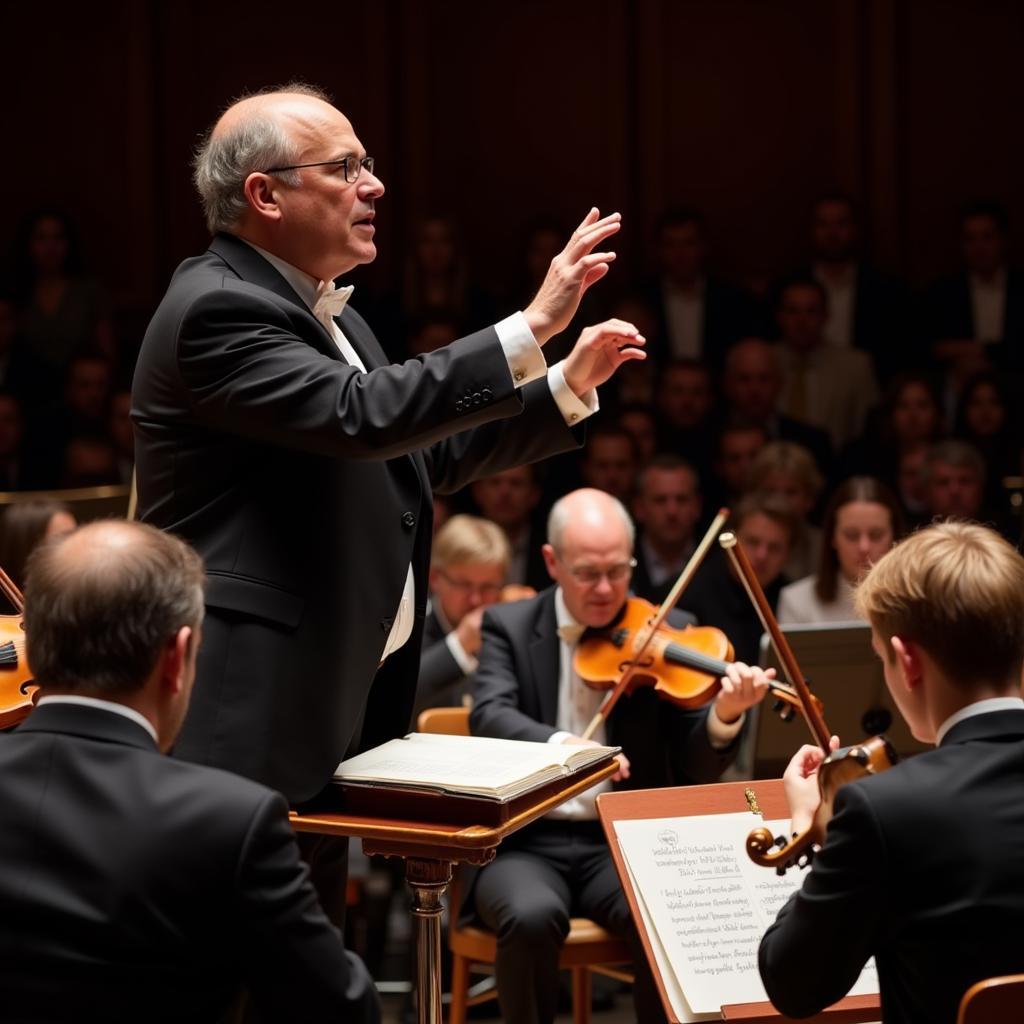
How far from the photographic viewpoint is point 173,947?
5.31 ft

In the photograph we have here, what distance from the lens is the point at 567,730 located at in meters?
3.76

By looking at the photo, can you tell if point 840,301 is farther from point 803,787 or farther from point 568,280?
point 803,787

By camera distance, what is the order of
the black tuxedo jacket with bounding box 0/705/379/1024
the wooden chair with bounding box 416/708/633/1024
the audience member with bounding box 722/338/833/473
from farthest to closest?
the audience member with bounding box 722/338/833/473
the wooden chair with bounding box 416/708/633/1024
the black tuxedo jacket with bounding box 0/705/379/1024

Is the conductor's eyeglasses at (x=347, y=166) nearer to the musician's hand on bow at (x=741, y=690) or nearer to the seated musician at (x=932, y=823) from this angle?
the seated musician at (x=932, y=823)

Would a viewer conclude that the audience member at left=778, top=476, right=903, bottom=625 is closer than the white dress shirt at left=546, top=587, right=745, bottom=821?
No

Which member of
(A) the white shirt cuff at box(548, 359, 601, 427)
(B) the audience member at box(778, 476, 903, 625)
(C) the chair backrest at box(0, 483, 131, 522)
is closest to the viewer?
(A) the white shirt cuff at box(548, 359, 601, 427)

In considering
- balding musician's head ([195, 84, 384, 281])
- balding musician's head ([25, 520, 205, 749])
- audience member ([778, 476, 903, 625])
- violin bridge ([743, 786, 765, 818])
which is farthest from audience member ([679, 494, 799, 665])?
balding musician's head ([25, 520, 205, 749])

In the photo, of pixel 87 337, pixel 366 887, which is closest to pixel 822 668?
pixel 366 887

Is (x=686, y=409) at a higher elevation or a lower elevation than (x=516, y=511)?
higher

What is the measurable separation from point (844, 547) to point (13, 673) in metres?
2.55

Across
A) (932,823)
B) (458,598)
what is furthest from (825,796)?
(458,598)

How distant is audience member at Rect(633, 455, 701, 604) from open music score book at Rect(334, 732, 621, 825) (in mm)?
2888

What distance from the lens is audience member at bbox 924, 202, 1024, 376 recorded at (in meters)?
6.60

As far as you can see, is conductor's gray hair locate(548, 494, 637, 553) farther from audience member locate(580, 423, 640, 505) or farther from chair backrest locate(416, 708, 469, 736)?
audience member locate(580, 423, 640, 505)
